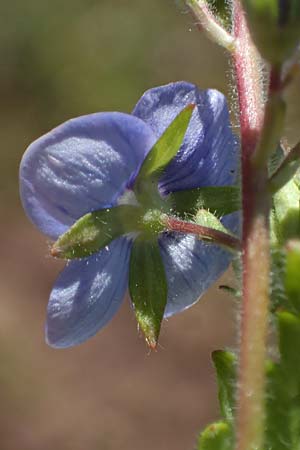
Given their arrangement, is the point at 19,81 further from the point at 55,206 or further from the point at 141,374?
the point at 55,206

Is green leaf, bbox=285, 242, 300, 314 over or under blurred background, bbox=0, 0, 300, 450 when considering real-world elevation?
over

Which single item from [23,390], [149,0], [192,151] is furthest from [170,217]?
[149,0]

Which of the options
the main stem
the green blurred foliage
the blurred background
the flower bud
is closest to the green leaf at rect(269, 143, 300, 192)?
the main stem

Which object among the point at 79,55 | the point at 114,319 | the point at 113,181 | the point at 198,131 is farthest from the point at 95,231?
the point at 79,55

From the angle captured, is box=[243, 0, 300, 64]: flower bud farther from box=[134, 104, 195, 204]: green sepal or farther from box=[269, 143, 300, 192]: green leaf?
box=[134, 104, 195, 204]: green sepal

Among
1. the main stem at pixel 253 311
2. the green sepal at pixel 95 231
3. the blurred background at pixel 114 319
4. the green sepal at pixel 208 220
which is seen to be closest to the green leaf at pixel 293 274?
the main stem at pixel 253 311

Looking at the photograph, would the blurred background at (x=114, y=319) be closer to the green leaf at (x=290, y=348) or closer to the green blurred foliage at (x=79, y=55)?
the green blurred foliage at (x=79, y=55)
